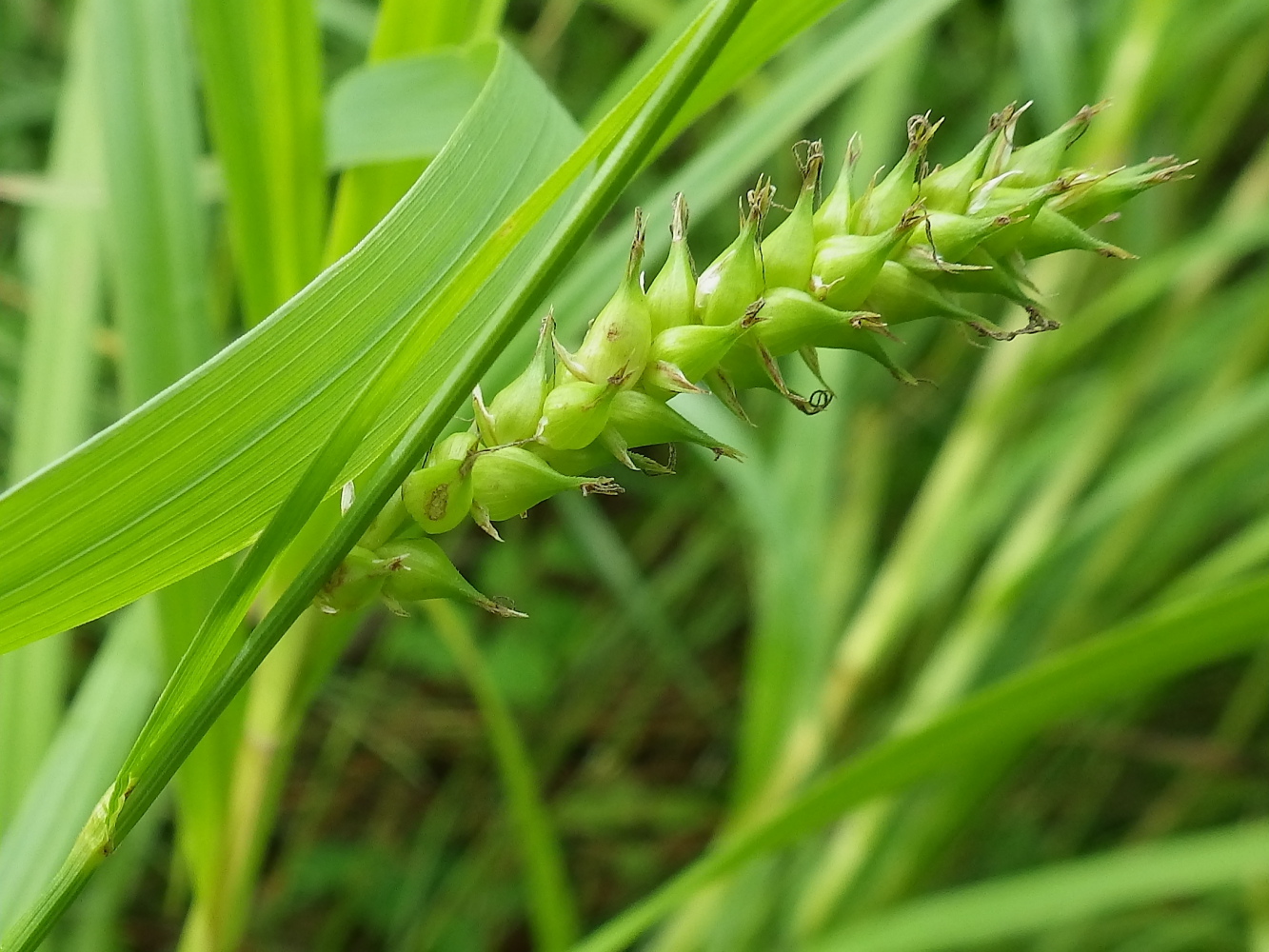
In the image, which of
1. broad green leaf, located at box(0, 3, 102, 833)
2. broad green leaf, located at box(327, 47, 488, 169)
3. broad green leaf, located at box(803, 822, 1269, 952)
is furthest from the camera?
broad green leaf, located at box(803, 822, 1269, 952)

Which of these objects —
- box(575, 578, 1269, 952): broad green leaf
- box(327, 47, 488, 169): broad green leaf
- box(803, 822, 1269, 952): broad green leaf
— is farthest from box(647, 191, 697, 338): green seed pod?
box(803, 822, 1269, 952): broad green leaf

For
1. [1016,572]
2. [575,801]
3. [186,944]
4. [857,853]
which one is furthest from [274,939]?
[1016,572]

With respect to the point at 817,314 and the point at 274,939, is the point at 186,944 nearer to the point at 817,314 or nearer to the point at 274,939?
the point at 817,314

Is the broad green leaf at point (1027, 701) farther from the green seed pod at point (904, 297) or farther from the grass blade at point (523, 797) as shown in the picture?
the green seed pod at point (904, 297)

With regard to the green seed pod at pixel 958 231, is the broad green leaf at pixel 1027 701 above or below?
below

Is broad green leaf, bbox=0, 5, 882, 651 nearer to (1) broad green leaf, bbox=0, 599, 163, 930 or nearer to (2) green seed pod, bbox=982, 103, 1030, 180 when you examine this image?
(2) green seed pod, bbox=982, 103, 1030, 180

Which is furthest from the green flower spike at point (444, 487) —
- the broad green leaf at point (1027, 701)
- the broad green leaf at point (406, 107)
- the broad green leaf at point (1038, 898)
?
the broad green leaf at point (1038, 898)

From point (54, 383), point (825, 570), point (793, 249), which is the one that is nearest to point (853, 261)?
point (793, 249)
